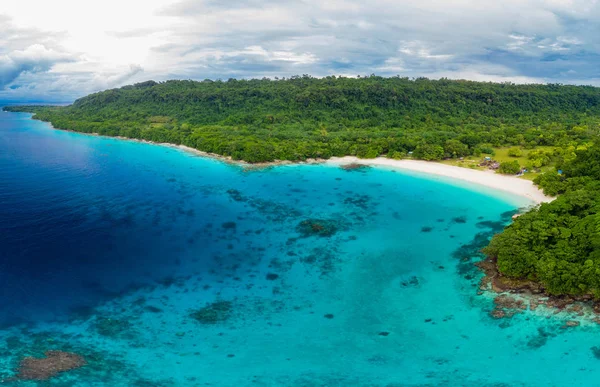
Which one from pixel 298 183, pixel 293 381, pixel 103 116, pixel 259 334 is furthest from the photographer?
pixel 103 116

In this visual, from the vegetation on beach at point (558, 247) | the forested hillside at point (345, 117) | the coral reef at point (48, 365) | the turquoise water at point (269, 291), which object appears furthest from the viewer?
the forested hillside at point (345, 117)

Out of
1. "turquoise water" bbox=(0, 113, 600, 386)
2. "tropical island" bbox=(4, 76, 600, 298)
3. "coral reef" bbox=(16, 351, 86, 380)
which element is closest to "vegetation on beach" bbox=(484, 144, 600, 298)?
"tropical island" bbox=(4, 76, 600, 298)

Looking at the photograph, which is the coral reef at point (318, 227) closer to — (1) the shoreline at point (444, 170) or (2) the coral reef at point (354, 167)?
(2) the coral reef at point (354, 167)

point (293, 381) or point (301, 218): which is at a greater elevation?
point (301, 218)

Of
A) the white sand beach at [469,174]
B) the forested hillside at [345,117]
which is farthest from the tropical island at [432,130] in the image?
the white sand beach at [469,174]

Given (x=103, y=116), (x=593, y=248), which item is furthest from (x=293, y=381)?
(x=103, y=116)

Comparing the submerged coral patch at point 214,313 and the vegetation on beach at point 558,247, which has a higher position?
the vegetation on beach at point 558,247

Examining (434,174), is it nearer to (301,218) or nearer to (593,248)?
(301,218)
